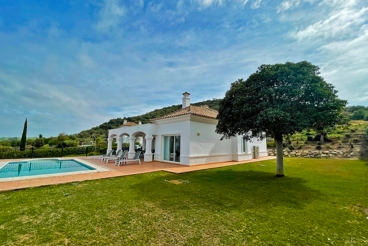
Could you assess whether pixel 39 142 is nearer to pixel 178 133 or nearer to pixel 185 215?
pixel 178 133

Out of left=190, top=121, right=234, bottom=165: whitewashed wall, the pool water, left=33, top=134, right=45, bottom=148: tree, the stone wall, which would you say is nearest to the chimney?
left=190, top=121, right=234, bottom=165: whitewashed wall

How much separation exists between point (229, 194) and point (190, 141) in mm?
8146

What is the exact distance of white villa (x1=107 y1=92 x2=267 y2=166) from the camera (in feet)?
50.4

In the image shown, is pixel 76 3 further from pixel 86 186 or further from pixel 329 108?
pixel 329 108

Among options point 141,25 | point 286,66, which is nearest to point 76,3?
point 141,25

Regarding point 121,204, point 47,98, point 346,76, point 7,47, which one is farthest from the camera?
point 47,98

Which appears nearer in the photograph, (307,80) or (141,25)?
(307,80)

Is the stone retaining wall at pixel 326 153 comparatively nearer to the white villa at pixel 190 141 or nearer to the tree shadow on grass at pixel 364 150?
the tree shadow on grass at pixel 364 150

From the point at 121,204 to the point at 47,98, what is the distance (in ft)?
94.6

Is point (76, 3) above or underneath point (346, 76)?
above

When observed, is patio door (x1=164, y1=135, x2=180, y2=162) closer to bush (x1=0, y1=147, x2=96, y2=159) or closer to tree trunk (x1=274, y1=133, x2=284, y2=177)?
tree trunk (x1=274, y1=133, x2=284, y2=177)

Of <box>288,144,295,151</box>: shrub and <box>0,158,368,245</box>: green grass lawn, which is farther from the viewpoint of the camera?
<box>288,144,295,151</box>: shrub

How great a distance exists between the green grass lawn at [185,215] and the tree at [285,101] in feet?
10.4

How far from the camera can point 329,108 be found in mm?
8414
